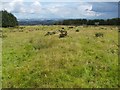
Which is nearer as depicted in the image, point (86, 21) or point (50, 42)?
point (50, 42)

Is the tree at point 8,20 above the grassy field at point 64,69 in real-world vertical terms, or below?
above

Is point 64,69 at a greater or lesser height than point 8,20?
lesser

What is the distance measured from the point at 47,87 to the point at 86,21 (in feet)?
365

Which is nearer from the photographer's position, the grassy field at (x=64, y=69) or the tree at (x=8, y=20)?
the grassy field at (x=64, y=69)

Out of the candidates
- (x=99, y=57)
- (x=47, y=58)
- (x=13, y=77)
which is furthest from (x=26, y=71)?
(x=99, y=57)

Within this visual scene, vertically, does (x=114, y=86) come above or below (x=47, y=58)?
below

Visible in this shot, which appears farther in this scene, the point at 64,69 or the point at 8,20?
the point at 8,20

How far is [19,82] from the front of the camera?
16.4 metres

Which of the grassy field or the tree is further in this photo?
the tree

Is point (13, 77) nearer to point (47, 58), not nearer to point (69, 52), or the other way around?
point (47, 58)

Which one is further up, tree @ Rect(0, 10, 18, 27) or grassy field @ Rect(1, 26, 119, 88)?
tree @ Rect(0, 10, 18, 27)

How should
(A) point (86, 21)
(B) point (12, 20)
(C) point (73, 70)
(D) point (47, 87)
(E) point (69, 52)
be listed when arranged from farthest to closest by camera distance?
(A) point (86, 21) < (B) point (12, 20) < (E) point (69, 52) < (C) point (73, 70) < (D) point (47, 87)

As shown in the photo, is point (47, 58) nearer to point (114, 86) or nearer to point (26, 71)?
point (26, 71)

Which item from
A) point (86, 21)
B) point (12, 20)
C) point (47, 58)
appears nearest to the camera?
point (47, 58)
